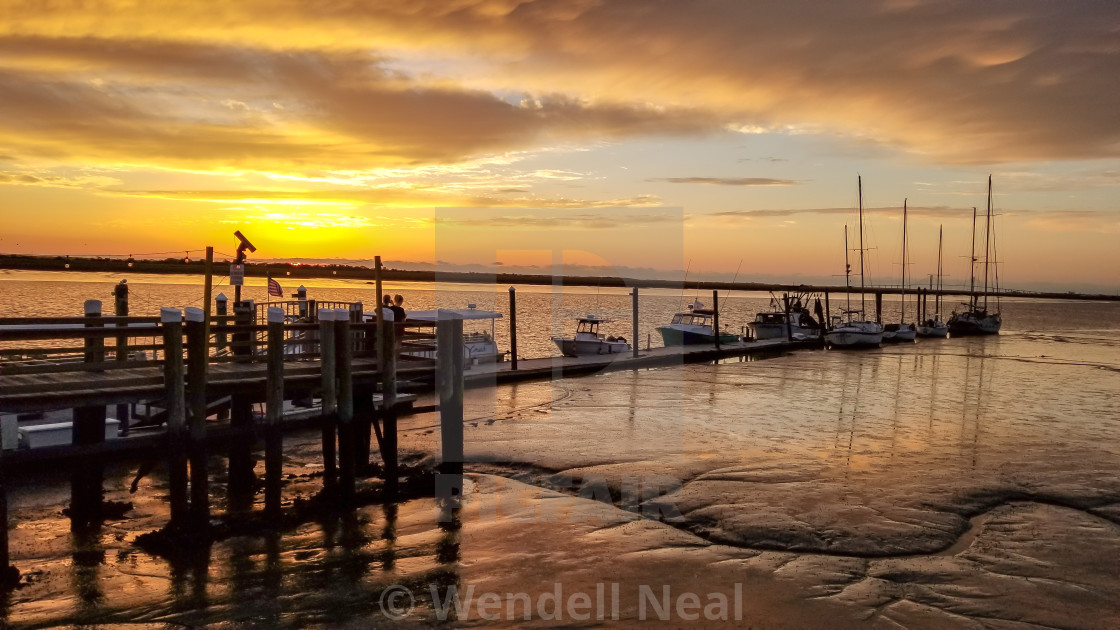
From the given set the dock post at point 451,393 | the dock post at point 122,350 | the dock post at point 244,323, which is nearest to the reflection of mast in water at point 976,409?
the dock post at point 451,393

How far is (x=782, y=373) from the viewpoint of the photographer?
34.8 m

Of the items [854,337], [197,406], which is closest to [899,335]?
[854,337]

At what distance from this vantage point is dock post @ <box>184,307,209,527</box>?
10406mm

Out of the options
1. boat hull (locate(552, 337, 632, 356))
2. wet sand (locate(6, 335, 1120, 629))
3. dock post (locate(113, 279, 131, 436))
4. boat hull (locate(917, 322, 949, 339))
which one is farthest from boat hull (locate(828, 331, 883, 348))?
dock post (locate(113, 279, 131, 436))

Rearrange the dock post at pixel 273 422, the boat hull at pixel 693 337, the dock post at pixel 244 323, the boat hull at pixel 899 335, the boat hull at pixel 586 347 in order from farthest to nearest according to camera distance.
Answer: the boat hull at pixel 899 335
the boat hull at pixel 693 337
the boat hull at pixel 586 347
the dock post at pixel 244 323
the dock post at pixel 273 422

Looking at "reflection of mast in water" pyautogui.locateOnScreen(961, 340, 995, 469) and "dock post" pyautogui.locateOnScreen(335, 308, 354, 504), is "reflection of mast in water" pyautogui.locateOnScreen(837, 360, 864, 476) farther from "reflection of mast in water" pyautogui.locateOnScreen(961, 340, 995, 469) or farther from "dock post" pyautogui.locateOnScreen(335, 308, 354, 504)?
"dock post" pyautogui.locateOnScreen(335, 308, 354, 504)

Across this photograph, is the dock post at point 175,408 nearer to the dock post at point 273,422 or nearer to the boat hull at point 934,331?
the dock post at point 273,422

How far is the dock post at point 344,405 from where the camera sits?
1219cm

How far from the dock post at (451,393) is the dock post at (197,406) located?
156 inches

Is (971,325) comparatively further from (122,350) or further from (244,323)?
(122,350)

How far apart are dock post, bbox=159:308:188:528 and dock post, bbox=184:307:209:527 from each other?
12 centimetres

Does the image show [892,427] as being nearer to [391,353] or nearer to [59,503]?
[391,353]

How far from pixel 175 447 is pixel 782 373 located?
28.7m

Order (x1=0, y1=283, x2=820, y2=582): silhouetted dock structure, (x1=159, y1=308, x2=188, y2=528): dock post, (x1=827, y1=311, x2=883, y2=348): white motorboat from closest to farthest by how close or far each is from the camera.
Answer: (x1=0, y1=283, x2=820, y2=582): silhouetted dock structure, (x1=159, y1=308, x2=188, y2=528): dock post, (x1=827, y1=311, x2=883, y2=348): white motorboat
